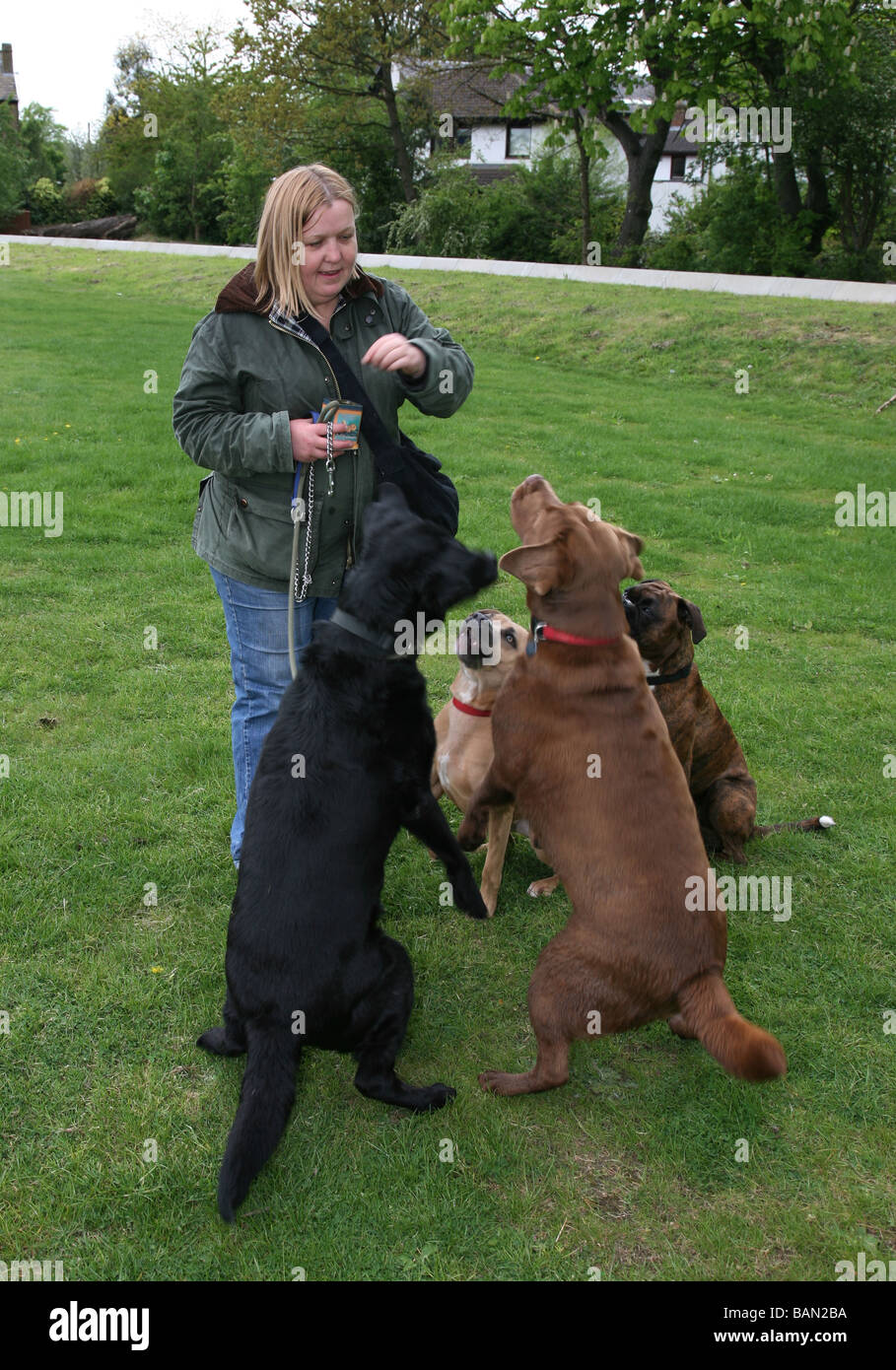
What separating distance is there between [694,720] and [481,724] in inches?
39.3

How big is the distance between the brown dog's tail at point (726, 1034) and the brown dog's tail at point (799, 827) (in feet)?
6.46

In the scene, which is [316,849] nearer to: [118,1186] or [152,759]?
[118,1186]

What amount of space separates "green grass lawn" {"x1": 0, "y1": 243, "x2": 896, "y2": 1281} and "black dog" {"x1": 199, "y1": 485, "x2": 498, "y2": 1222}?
311 millimetres

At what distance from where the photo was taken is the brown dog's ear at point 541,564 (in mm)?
3400

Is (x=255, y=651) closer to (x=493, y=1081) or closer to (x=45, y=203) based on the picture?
(x=493, y=1081)

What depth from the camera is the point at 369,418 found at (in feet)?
12.1

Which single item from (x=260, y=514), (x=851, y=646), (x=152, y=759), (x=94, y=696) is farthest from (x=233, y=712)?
Answer: (x=851, y=646)

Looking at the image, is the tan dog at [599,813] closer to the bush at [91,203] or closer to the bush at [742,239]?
the bush at [742,239]

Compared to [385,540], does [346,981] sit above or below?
below

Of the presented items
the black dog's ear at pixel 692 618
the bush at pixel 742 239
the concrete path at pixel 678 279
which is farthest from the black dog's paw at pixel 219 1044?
the bush at pixel 742 239

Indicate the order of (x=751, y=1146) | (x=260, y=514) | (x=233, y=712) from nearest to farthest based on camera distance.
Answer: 1. (x=751, y=1146)
2. (x=260, y=514)
3. (x=233, y=712)
